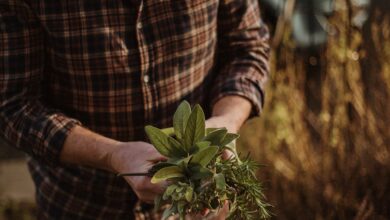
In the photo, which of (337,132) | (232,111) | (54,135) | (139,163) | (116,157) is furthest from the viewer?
(337,132)

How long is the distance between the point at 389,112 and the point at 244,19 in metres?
1.02

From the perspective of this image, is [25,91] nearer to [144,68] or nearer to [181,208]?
[144,68]

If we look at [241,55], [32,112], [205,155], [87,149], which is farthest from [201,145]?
[241,55]

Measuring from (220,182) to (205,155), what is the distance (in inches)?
2.0

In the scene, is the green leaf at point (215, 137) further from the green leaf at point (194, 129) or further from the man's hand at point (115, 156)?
the man's hand at point (115, 156)

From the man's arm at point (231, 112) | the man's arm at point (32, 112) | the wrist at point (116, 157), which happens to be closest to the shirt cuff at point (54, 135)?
the man's arm at point (32, 112)

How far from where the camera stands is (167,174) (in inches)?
44.1

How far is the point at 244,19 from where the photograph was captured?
1.89 meters

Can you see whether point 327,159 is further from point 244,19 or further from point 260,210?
point 260,210

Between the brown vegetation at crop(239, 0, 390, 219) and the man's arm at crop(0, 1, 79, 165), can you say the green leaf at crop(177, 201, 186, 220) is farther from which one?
the brown vegetation at crop(239, 0, 390, 219)

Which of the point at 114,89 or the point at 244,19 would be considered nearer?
the point at 114,89

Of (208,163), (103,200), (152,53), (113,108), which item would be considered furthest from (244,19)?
(208,163)

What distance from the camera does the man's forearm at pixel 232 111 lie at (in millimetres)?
1647

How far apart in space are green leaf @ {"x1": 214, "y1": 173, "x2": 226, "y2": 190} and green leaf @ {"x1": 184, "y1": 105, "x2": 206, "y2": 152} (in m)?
0.07
